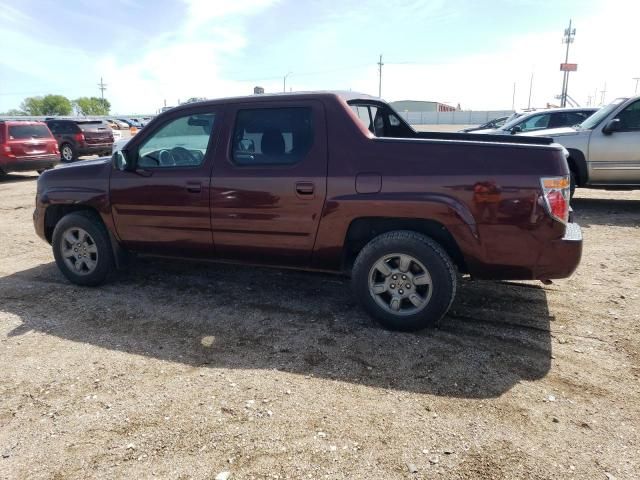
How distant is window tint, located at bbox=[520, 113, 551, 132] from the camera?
1121cm

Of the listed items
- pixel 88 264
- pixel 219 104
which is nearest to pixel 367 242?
pixel 219 104

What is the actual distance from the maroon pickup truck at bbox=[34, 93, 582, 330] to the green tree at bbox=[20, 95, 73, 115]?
391 feet

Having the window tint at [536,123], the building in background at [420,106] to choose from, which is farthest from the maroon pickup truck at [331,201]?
the building in background at [420,106]

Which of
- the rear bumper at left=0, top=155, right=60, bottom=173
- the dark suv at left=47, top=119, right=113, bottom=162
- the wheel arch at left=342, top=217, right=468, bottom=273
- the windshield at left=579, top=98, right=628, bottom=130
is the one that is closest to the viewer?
the wheel arch at left=342, top=217, right=468, bottom=273

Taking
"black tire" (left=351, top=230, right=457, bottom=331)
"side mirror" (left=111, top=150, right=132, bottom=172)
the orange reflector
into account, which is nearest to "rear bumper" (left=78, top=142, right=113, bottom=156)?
"side mirror" (left=111, top=150, right=132, bottom=172)

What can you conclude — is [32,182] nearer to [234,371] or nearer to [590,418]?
[234,371]

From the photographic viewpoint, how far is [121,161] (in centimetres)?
443

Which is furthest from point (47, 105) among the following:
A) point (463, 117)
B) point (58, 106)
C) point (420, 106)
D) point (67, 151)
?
point (67, 151)

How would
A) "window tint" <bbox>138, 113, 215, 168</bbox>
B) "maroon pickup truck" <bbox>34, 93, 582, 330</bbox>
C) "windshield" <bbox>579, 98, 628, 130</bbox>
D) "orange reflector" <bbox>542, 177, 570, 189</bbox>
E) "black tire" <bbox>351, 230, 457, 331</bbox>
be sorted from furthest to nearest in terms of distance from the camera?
1. "windshield" <bbox>579, 98, 628, 130</bbox>
2. "window tint" <bbox>138, 113, 215, 168</bbox>
3. "black tire" <bbox>351, 230, 457, 331</bbox>
4. "maroon pickup truck" <bbox>34, 93, 582, 330</bbox>
5. "orange reflector" <bbox>542, 177, 570, 189</bbox>

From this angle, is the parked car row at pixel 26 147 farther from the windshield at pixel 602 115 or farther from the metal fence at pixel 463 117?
the metal fence at pixel 463 117

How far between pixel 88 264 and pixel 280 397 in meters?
2.91

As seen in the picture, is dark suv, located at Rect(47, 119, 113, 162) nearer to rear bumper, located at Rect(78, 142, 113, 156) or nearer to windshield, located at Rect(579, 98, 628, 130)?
rear bumper, located at Rect(78, 142, 113, 156)

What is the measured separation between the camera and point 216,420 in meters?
2.75

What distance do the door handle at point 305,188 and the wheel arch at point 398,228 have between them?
16.1 inches
